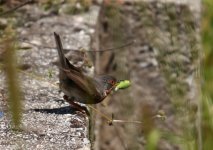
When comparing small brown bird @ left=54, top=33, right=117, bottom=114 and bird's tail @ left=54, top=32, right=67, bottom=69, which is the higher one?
bird's tail @ left=54, top=32, right=67, bottom=69

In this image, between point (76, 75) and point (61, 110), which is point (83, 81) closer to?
point (76, 75)

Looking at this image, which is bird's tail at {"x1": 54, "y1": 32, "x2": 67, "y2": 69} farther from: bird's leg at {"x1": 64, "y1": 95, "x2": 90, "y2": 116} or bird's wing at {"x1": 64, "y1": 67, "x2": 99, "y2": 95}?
bird's leg at {"x1": 64, "y1": 95, "x2": 90, "y2": 116}

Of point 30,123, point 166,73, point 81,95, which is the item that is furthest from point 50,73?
point 166,73

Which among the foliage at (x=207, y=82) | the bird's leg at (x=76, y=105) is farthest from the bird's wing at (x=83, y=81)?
the foliage at (x=207, y=82)

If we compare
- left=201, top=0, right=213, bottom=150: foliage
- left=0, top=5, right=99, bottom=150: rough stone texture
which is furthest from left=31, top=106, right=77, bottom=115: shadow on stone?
left=201, top=0, right=213, bottom=150: foliage

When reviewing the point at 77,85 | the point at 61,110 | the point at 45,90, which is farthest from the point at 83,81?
the point at 61,110

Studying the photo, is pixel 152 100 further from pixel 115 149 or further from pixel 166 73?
pixel 166 73
